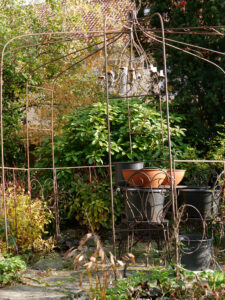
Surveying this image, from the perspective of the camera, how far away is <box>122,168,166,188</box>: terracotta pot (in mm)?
4488

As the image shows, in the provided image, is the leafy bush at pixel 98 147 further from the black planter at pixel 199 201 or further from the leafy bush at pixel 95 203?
the black planter at pixel 199 201

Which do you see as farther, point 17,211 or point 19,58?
point 19,58

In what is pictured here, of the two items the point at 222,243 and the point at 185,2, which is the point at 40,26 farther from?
the point at 222,243

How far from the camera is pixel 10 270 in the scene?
13.4ft

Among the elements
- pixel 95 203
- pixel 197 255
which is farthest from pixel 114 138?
pixel 197 255

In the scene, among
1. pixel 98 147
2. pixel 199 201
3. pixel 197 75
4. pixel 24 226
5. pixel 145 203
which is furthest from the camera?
pixel 197 75

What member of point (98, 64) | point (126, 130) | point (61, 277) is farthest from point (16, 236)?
point (98, 64)

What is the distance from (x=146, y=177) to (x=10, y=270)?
1.70 meters

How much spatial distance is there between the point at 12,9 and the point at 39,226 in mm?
5945

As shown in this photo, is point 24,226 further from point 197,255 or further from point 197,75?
point 197,75

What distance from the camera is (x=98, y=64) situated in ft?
37.6

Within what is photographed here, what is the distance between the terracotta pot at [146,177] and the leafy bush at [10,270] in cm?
Result: 143

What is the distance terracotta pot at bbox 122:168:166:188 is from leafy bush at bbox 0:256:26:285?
143cm

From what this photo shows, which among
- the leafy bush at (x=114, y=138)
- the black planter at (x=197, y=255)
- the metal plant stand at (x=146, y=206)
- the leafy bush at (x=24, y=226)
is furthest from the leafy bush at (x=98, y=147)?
the black planter at (x=197, y=255)
